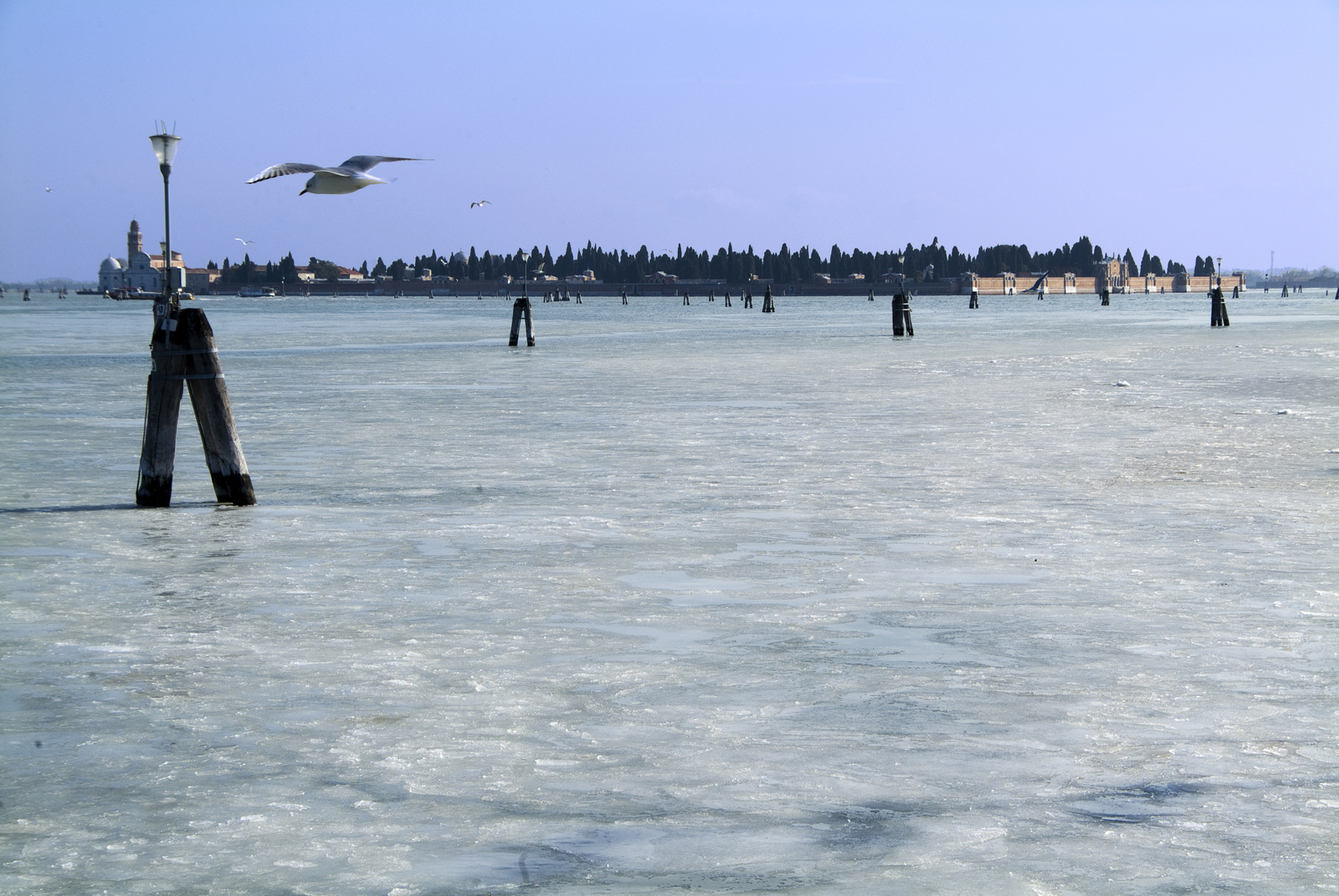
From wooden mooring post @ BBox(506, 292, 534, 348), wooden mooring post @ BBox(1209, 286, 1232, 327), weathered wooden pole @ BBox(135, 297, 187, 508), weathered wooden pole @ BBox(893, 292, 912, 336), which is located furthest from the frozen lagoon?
wooden mooring post @ BBox(1209, 286, 1232, 327)

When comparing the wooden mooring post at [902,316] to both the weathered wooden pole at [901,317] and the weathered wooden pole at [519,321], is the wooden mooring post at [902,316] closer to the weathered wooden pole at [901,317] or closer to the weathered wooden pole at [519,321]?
the weathered wooden pole at [901,317]

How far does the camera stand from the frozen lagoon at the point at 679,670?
12.5 ft

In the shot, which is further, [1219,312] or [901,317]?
[1219,312]

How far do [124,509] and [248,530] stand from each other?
1.43m

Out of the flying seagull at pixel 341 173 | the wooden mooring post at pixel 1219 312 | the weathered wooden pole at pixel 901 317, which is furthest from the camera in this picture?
the wooden mooring post at pixel 1219 312

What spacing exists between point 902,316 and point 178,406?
41055mm

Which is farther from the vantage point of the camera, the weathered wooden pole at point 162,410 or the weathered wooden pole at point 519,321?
the weathered wooden pole at point 519,321

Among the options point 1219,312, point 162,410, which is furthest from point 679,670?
point 1219,312

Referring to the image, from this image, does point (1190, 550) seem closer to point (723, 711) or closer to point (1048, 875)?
point (723, 711)

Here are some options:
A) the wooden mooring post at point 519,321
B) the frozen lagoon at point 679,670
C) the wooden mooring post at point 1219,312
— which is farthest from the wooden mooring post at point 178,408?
the wooden mooring post at point 1219,312

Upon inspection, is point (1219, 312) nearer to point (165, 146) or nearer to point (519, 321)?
point (519, 321)

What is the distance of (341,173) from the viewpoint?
14.2 metres

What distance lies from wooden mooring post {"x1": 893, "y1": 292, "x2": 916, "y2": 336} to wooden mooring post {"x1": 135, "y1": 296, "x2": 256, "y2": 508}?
3933cm

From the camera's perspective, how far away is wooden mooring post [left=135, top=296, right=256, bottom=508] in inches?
389
